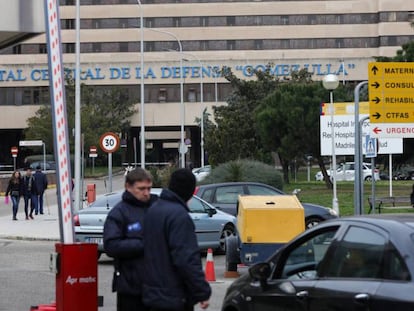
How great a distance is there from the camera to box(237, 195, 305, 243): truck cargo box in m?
14.7

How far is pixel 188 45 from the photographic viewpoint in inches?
3334

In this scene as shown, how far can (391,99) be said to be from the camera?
16.7 meters

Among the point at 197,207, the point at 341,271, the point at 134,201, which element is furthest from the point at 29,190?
the point at 341,271

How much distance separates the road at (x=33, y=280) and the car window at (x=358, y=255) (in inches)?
215

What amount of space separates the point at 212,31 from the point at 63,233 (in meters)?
77.8

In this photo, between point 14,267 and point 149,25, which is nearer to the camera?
point 14,267

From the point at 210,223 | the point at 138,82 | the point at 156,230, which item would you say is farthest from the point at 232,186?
the point at 138,82

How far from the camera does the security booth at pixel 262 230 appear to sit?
1468 cm

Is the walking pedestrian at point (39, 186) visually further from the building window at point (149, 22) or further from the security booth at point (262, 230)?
the building window at point (149, 22)

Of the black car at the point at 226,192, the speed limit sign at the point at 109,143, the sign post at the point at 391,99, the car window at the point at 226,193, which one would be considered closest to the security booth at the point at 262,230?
the sign post at the point at 391,99

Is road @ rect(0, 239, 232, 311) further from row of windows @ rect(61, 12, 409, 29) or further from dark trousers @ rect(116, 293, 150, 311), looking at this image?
row of windows @ rect(61, 12, 409, 29)

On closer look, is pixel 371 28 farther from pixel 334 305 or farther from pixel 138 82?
pixel 334 305

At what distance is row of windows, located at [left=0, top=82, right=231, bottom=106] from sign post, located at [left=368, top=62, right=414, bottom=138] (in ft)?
211

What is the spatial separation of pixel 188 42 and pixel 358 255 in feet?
261
